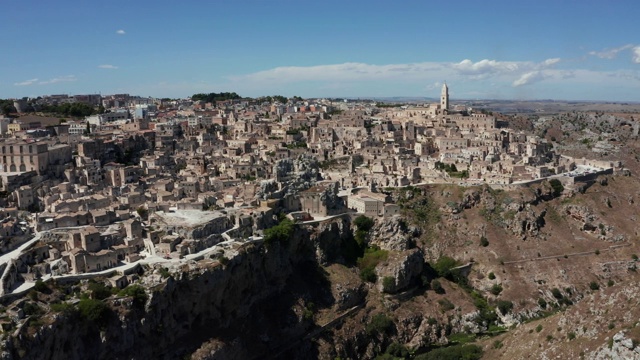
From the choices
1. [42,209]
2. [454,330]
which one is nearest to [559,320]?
[454,330]

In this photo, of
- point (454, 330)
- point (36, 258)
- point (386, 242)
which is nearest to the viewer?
point (36, 258)

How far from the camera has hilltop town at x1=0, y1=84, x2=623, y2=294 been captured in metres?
36.8

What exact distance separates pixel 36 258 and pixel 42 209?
370 inches

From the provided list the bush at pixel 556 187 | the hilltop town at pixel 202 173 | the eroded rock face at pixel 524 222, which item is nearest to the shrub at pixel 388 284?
the hilltop town at pixel 202 173

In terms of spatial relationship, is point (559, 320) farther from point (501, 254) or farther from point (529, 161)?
point (529, 161)

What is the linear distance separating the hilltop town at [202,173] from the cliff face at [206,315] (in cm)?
213

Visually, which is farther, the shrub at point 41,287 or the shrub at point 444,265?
the shrub at point 444,265

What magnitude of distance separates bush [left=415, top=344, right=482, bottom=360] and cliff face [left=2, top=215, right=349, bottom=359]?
879 centimetres

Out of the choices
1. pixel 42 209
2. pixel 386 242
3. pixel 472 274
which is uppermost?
pixel 42 209

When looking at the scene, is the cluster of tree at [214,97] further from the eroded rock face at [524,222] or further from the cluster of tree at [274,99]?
the eroded rock face at [524,222]

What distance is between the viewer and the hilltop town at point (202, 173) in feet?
121

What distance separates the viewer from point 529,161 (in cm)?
6025

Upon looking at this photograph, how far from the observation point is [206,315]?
35875 millimetres

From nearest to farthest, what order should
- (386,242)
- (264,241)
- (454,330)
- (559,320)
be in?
(559,320)
(264,241)
(454,330)
(386,242)
